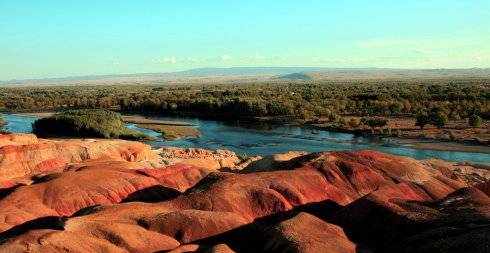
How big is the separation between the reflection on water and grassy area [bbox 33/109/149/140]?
16.3ft

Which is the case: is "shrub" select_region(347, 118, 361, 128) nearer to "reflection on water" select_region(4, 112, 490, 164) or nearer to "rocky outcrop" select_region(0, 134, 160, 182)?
"reflection on water" select_region(4, 112, 490, 164)

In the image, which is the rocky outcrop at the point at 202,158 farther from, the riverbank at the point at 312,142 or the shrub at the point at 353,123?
the shrub at the point at 353,123

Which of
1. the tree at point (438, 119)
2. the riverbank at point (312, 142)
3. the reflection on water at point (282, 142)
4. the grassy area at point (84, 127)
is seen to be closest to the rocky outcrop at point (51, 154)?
the reflection on water at point (282, 142)

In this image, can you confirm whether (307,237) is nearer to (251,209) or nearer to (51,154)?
(251,209)

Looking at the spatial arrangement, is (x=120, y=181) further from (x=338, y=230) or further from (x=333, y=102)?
(x=333, y=102)

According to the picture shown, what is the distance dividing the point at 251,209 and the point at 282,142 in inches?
1818

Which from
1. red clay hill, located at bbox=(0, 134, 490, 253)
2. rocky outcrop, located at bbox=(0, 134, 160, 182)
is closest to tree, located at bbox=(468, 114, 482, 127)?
red clay hill, located at bbox=(0, 134, 490, 253)

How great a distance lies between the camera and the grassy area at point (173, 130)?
270 feet

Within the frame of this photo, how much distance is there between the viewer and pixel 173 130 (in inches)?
3484

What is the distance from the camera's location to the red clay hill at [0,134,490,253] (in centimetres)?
2342

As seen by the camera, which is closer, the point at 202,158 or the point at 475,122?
the point at 202,158

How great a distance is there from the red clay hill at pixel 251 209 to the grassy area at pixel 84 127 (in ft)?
112

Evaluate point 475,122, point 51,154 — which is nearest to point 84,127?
point 51,154

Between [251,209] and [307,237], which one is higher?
[307,237]
